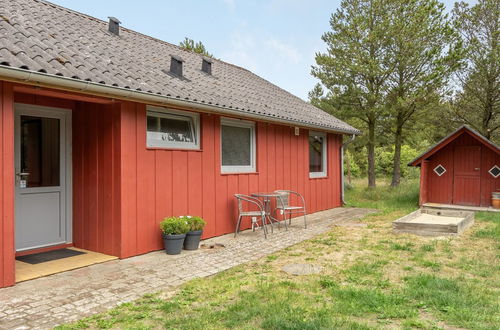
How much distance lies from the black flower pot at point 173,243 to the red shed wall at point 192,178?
0.28 m

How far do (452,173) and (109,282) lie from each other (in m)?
9.79

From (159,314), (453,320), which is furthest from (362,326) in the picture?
(159,314)

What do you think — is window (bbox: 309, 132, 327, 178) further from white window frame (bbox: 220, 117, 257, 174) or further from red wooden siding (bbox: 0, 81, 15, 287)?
red wooden siding (bbox: 0, 81, 15, 287)

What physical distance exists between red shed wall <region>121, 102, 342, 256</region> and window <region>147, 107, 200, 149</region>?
124 millimetres

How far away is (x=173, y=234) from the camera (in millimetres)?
5355

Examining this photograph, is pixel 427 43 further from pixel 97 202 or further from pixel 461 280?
pixel 97 202

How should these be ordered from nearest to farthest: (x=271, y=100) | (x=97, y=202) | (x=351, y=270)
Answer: (x=351, y=270) < (x=97, y=202) < (x=271, y=100)

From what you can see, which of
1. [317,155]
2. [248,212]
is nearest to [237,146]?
[248,212]

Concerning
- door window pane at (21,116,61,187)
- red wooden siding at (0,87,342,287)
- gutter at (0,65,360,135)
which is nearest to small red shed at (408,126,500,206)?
gutter at (0,65,360,135)

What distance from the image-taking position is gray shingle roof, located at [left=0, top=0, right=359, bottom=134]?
432 centimetres

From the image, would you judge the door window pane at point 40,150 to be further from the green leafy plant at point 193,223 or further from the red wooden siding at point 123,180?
the green leafy plant at point 193,223

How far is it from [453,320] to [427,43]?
1342cm

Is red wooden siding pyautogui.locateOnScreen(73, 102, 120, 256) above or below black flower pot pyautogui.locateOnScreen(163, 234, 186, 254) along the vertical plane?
above

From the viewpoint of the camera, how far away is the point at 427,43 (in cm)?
1420
